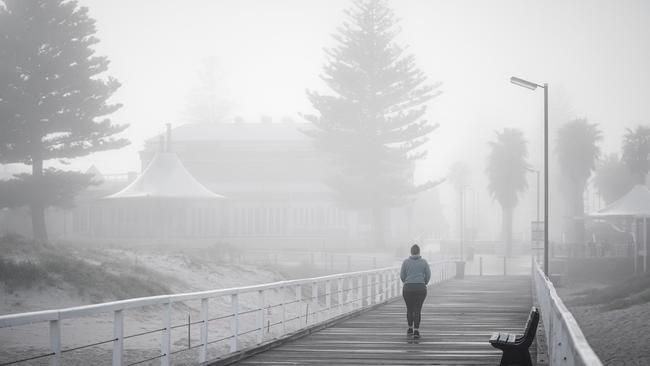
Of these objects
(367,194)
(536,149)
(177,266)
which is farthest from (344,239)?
(536,149)

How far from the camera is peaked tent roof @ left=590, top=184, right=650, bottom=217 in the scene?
65.2 meters

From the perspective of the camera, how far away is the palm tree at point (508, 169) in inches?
3856

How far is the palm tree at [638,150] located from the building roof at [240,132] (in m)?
29.1

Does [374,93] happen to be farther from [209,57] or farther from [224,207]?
[209,57]

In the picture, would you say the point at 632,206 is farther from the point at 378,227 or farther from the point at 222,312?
the point at 222,312

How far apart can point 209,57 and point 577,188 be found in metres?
66.3

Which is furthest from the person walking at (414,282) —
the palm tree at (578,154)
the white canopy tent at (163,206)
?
the palm tree at (578,154)

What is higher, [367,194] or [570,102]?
[570,102]

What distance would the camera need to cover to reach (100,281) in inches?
1282

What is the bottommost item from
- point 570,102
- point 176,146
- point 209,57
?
point 176,146

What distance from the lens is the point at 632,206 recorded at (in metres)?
66.5

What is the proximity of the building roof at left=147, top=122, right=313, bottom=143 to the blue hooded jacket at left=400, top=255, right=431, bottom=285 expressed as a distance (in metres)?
63.1

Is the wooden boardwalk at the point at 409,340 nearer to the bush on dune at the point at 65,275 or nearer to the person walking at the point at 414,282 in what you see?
the person walking at the point at 414,282

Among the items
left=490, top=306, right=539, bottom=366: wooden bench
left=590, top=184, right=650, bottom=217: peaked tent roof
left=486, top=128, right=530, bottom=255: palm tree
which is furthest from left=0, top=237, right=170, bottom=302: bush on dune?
left=486, top=128, right=530, bottom=255: palm tree
